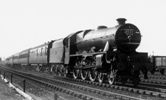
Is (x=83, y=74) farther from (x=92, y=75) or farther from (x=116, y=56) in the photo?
(x=116, y=56)

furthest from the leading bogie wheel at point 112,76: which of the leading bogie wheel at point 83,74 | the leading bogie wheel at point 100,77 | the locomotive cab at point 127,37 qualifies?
the leading bogie wheel at point 83,74

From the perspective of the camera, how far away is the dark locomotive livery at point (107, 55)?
14164 millimetres

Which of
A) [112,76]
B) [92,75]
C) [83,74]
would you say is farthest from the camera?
[83,74]

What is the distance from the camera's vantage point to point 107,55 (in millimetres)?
14242

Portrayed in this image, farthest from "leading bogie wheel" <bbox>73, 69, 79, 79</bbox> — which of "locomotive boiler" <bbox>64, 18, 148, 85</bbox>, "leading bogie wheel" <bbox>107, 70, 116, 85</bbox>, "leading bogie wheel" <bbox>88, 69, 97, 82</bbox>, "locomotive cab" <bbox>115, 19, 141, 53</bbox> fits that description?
"locomotive cab" <bbox>115, 19, 141, 53</bbox>

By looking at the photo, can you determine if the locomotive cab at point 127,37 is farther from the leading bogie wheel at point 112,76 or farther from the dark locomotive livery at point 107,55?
the leading bogie wheel at point 112,76

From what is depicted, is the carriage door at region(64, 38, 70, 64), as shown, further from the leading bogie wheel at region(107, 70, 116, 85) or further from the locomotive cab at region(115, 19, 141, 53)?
the locomotive cab at region(115, 19, 141, 53)

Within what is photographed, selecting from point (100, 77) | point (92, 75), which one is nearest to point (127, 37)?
point (100, 77)

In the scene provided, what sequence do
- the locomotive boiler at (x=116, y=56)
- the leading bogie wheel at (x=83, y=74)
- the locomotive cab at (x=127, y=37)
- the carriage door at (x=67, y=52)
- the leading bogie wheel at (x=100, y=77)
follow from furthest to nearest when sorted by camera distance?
1. the carriage door at (x=67, y=52)
2. the leading bogie wheel at (x=83, y=74)
3. the leading bogie wheel at (x=100, y=77)
4. the locomotive cab at (x=127, y=37)
5. the locomotive boiler at (x=116, y=56)

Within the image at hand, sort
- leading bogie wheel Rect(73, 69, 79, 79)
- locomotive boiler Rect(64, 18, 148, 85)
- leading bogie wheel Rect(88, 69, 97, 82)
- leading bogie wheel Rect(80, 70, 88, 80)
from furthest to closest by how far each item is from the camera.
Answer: leading bogie wheel Rect(73, 69, 79, 79) < leading bogie wheel Rect(80, 70, 88, 80) < leading bogie wheel Rect(88, 69, 97, 82) < locomotive boiler Rect(64, 18, 148, 85)

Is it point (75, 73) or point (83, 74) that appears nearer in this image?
point (83, 74)

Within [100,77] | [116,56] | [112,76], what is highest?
[116,56]

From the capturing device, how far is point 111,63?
14430 mm

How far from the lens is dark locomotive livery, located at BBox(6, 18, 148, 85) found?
46.5ft
